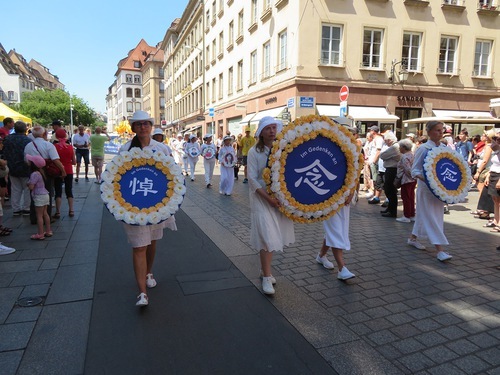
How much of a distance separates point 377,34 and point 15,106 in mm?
76187

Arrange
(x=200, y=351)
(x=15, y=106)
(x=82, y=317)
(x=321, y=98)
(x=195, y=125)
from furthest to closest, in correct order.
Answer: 1. (x=15, y=106)
2. (x=195, y=125)
3. (x=321, y=98)
4. (x=82, y=317)
5. (x=200, y=351)

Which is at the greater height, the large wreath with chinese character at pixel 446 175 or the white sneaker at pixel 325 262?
the large wreath with chinese character at pixel 446 175

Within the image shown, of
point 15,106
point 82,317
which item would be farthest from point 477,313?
point 15,106

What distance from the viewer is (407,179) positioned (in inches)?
307

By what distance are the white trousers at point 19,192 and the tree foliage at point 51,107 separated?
67820 mm

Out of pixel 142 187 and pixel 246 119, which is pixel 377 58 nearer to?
pixel 246 119

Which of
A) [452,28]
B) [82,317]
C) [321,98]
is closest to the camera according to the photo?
[82,317]

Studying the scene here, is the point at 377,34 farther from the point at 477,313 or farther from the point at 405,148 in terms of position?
the point at 477,313

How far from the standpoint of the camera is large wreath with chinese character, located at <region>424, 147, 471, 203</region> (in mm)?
5191

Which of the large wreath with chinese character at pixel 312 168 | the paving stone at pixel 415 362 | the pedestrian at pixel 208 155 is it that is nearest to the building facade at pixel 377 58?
the pedestrian at pixel 208 155

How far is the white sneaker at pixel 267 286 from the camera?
157 inches

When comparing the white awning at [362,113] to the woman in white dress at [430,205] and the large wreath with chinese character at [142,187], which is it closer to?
the woman in white dress at [430,205]

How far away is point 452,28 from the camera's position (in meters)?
21.5

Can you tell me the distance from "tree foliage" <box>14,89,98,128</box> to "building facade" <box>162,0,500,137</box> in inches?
2296
